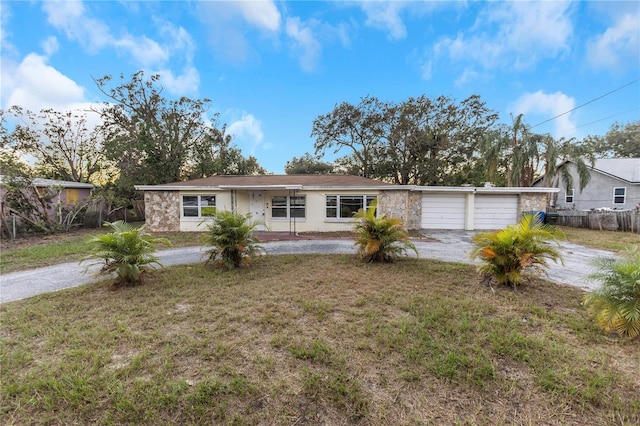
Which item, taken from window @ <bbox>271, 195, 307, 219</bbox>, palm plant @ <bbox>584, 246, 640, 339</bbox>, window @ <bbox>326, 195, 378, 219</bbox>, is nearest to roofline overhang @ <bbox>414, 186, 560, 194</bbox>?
window @ <bbox>326, 195, 378, 219</bbox>

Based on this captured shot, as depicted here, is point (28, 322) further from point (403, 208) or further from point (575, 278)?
point (403, 208)

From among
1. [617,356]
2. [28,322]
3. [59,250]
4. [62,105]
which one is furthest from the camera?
[62,105]

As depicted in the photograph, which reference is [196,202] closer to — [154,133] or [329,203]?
[329,203]

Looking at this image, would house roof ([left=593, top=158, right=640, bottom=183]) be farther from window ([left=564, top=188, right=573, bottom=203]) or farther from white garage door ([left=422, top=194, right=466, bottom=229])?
white garage door ([left=422, top=194, right=466, bottom=229])

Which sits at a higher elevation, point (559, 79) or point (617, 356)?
point (559, 79)

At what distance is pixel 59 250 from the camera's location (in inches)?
327

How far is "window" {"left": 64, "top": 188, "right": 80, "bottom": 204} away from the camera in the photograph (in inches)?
635

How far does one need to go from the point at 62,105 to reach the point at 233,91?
14889 millimetres

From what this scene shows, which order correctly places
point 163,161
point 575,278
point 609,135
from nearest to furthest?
1. point 575,278
2. point 163,161
3. point 609,135

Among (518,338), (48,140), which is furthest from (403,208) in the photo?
(48,140)

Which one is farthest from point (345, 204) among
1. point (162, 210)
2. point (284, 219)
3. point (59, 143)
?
point (59, 143)

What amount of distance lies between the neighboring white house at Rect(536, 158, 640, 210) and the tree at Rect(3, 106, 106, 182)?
34.5 metres

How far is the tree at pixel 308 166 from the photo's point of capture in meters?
27.0

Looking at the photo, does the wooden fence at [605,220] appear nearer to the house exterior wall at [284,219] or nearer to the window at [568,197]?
the window at [568,197]
